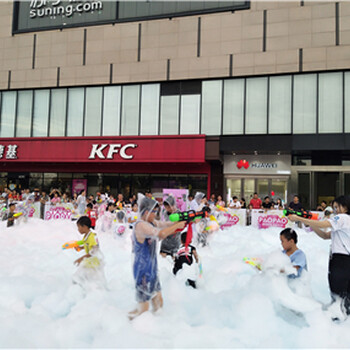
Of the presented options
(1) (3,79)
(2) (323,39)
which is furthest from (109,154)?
(2) (323,39)

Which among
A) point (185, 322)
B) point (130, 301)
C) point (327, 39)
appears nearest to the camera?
point (185, 322)

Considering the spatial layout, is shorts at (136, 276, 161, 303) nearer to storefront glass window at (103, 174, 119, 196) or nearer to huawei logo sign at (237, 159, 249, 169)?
huawei logo sign at (237, 159, 249, 169)

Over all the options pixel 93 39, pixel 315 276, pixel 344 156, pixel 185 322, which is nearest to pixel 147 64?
pixel 93 39

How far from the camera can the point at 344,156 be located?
19906 mm

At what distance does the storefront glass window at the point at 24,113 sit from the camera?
23.8 m

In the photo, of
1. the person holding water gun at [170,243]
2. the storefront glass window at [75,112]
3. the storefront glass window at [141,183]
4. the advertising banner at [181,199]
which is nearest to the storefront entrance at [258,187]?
the storefront glass window at [141,183]

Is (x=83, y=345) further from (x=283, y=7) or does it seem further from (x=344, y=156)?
(x=283, y=7)

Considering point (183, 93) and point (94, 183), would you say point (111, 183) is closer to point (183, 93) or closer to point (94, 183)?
point (94, 183)

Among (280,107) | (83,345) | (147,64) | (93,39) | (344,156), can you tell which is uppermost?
(93,39)

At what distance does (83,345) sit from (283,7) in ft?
67.3

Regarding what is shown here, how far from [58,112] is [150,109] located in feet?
21.3

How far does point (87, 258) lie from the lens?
5590 mm

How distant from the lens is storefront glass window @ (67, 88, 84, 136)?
2284cm

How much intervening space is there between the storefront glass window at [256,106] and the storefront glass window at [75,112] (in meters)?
10.7
